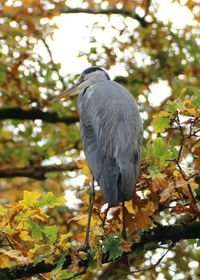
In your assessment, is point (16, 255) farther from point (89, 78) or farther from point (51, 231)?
point (89, 78)

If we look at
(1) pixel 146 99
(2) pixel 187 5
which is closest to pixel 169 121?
(1) pixel 146 99

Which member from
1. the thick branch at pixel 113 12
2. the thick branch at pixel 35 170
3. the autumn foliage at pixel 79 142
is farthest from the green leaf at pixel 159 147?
the thick branch at pixel 113 12

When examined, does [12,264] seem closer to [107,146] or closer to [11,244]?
[11,244]

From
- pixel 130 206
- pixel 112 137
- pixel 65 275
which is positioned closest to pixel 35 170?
pixel 112 137

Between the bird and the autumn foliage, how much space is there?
10cm

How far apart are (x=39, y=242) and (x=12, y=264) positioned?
306 millimetres

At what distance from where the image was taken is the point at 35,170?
8.16 meters

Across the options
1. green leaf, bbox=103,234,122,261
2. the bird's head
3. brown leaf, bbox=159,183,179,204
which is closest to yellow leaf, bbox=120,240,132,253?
green leaf, bbox=103,234,122,261

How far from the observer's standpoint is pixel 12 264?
365cm

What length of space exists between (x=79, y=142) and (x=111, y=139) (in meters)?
4.09

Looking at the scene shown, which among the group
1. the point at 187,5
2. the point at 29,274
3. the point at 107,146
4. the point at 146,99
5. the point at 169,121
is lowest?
the point at 29,274

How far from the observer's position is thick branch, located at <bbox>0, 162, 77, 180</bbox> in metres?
7.93

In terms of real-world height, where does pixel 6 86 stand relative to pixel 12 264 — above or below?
above

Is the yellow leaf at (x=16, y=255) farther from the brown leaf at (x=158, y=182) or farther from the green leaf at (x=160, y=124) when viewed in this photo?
the green leaf at (x=160, y=124)
